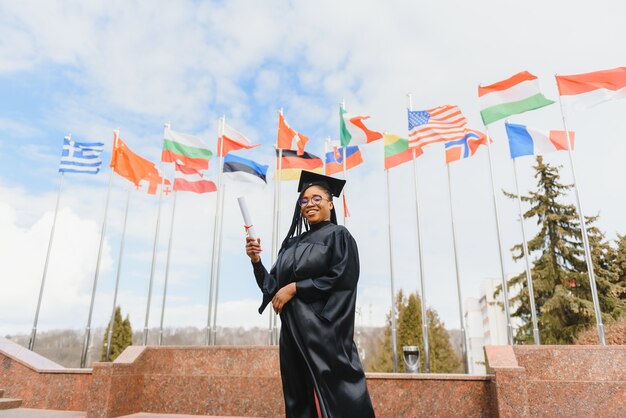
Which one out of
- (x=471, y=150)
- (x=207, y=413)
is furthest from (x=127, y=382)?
(x=471, y=150)

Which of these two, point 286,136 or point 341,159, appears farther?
point 341,159

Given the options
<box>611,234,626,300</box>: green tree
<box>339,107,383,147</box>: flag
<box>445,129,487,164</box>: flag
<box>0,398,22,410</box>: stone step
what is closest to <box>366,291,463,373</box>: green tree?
<box>611,234,626,300</box>: green tree

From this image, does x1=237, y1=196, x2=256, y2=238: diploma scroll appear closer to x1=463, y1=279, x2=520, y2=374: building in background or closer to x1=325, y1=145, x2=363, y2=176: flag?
x1=325, y1=145, x2=363, y2=176: flag

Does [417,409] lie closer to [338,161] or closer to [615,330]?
[615,330]

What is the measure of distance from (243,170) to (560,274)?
52.7 feet

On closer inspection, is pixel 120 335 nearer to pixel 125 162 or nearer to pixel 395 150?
pixel 125 162

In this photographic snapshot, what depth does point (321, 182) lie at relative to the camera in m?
3.44

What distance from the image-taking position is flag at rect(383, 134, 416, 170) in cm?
1259

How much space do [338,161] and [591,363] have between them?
856cm

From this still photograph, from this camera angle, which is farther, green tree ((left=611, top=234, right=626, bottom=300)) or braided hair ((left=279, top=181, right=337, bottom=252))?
green tree ((left=611, top=234, right=626, bottom=300))

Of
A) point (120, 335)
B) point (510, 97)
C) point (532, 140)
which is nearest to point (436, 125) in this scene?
point (510, 97)

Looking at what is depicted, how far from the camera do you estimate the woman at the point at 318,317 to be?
2.62 metres

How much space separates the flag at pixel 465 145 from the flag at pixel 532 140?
2.84 ft

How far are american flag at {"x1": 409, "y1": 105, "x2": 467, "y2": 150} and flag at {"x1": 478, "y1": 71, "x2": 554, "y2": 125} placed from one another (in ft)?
2.19
